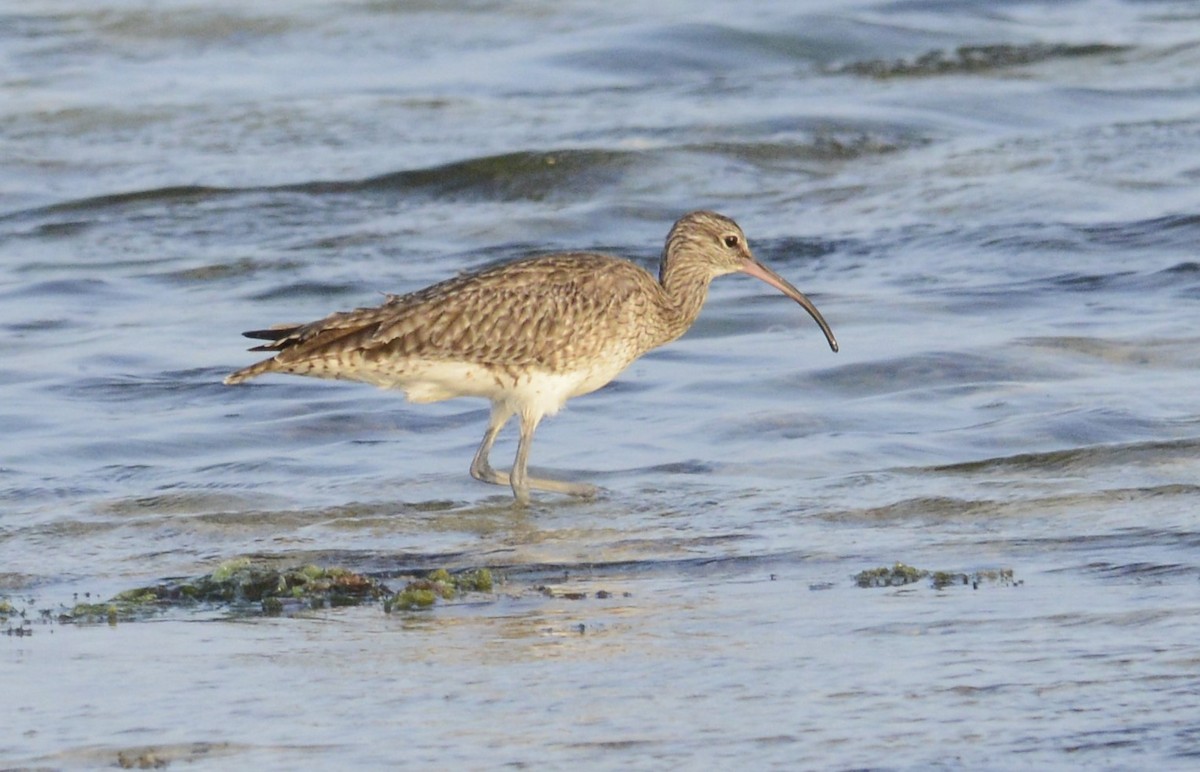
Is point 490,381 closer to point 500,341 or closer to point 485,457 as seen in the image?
point 500,341

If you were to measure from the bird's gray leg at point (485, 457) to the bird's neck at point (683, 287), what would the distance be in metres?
0.93

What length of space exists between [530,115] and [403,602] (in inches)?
515

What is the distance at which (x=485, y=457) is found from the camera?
934 centimetres

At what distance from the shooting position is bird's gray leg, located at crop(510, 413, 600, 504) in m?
9.00

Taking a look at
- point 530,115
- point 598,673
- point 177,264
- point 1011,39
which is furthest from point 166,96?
point 598,673

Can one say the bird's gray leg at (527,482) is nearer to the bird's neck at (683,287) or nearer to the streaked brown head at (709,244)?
the bird's neck at (683,287)

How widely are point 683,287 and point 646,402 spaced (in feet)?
3.23

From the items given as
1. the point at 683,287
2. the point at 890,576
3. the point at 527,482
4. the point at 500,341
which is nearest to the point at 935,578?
the point at 890,576

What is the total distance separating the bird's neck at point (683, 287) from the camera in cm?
1001

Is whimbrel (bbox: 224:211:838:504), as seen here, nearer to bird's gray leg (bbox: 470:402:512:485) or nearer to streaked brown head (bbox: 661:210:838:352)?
bird's gray leg (bbox: 470:402:512:485)

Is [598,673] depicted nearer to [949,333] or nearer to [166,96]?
[949,333]

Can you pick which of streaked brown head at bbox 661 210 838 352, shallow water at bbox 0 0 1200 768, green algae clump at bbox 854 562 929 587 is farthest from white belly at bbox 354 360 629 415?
green algae clump at bbox 854 562 929 587

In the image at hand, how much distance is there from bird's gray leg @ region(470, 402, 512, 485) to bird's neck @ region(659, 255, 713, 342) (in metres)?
0.93

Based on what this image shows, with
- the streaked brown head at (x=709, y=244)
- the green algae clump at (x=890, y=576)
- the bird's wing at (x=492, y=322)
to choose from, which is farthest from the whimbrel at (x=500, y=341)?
the green algae clump at (x=890, y=576)
